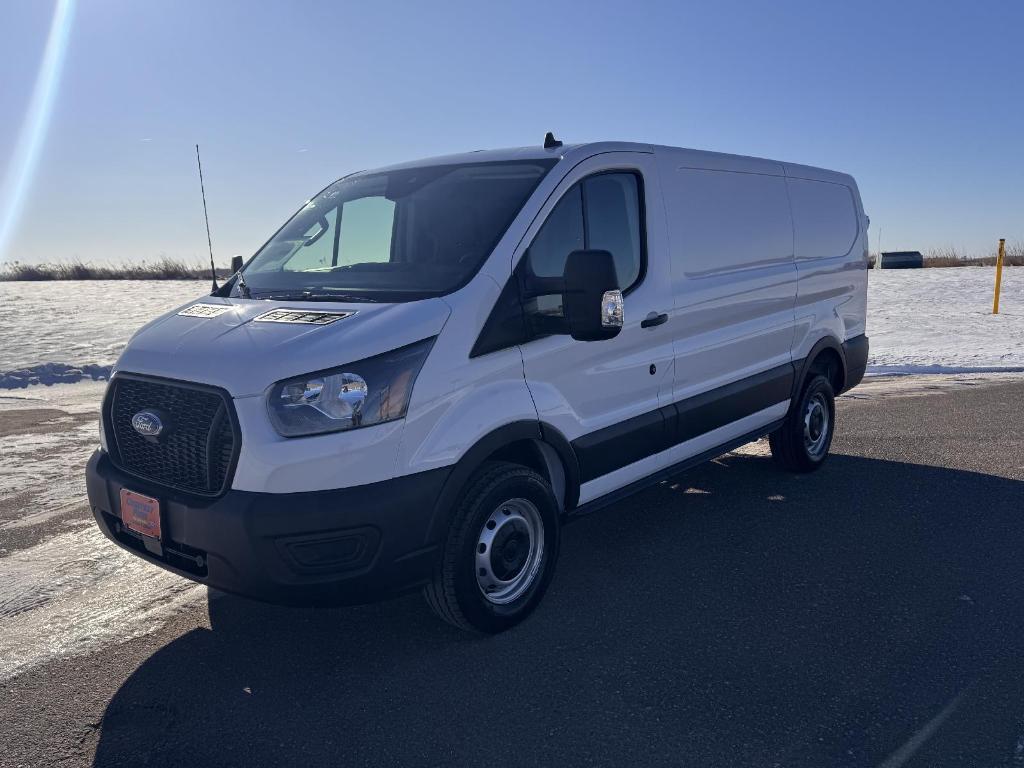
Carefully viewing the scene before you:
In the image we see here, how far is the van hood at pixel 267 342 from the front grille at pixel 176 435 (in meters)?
0.07

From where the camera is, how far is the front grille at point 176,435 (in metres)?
3.17

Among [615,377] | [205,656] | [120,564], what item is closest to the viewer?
[205,656]

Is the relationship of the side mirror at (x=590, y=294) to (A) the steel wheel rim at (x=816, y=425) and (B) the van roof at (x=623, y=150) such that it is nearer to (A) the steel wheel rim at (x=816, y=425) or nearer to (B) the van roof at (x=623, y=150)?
(B) the van roof at (x=623, y=150)

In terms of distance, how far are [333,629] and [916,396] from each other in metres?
7.39

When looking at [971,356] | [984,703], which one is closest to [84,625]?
[984,703]

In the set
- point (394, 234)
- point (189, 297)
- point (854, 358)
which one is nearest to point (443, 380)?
point (394, 234)

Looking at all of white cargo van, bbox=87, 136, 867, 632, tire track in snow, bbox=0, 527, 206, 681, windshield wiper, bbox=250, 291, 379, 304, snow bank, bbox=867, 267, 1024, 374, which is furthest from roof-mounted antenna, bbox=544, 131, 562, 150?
snow bank, bbox=867, 267, 1024, 374

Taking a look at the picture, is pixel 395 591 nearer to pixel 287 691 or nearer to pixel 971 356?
pixel 287 691

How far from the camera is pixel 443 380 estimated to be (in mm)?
3297

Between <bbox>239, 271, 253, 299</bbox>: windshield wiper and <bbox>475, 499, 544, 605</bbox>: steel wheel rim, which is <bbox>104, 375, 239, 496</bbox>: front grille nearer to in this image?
<bbox>239, 271, 253, 299</bbox>: windshield wiper

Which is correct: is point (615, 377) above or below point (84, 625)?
above

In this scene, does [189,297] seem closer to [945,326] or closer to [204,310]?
[945,326]

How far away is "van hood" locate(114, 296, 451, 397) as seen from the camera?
10.2 feet

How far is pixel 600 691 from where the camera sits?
3238 mm
